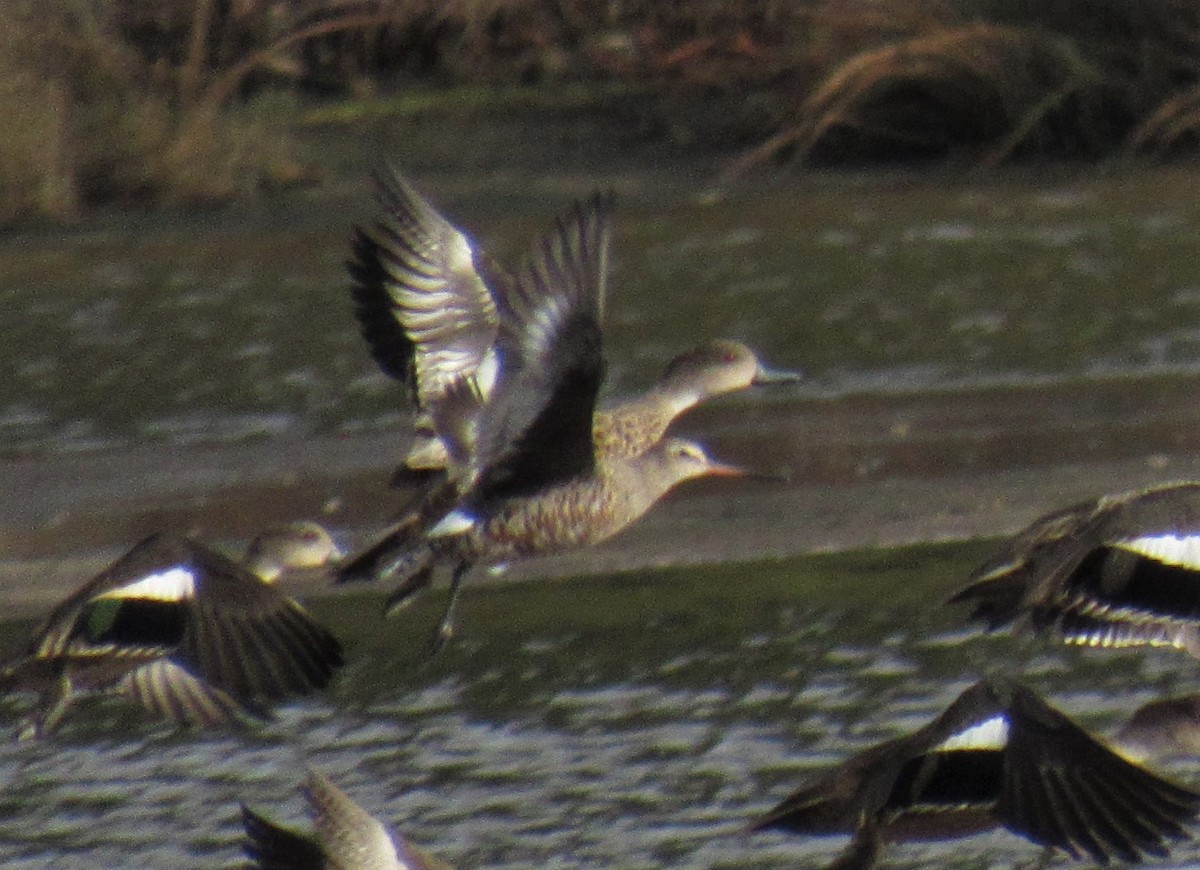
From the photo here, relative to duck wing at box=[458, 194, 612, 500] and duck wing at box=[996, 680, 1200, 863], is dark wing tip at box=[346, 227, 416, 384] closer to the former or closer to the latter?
duck wing at box=[458, 194, 612, 500]

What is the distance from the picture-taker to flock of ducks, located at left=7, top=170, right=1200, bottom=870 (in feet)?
17.0

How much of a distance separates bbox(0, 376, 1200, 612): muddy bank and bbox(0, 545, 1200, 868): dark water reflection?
0.42 meters

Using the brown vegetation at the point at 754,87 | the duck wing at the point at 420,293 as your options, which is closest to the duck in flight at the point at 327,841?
the duck wing at the point at 420,293

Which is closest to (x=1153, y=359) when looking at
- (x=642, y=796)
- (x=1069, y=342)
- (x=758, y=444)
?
(x=1069, y=342)

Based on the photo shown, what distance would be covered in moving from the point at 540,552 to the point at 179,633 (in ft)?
5.02

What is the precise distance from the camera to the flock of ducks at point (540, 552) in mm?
5195

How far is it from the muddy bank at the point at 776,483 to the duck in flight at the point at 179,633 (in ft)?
8.36

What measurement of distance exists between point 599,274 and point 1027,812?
1.73m

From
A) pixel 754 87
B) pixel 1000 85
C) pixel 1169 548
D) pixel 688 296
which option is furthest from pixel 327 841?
pixel 754 87

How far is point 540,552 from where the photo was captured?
7.21 metres

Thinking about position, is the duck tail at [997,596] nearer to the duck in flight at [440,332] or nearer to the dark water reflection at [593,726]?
the dark water reflection at [593,726]

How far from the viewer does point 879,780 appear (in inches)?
207

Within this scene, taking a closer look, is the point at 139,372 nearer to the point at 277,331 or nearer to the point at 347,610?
the point at 277,331

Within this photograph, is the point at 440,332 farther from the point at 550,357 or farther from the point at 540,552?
the point at 550,357
